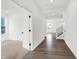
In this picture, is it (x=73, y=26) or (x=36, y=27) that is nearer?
(x=73, y=26)

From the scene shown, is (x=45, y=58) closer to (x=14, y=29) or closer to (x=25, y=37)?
(x=25, y=37)

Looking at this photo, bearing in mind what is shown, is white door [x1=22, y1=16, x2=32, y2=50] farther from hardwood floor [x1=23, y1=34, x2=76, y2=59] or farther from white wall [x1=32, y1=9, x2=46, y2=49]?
hardwood floor [x1=23, y1=34, x2=76, y2=59]

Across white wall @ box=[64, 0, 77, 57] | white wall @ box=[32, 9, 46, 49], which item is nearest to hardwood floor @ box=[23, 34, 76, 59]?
white wall @ box=[64, 0, 77, 57]

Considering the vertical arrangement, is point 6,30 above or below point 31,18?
below

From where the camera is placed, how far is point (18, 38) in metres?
8.70

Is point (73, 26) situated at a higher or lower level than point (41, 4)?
lower

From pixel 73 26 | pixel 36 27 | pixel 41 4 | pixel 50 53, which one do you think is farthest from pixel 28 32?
pixel 73 26

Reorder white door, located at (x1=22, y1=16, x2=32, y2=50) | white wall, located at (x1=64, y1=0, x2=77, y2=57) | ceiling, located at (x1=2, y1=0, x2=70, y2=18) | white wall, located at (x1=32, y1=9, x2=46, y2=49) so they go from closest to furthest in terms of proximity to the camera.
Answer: white wall, located at (x1=64, y1=0, x2=77, y2=57)
ceiling, located at (x1=2, y1=0, x2=70, y2=18)
white door, located at (x1=22, y1=16, x2=32, y2=50)
white wall, located at (x1=32, y1=9, x2=46, y2=49)

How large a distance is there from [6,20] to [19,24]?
146 cm

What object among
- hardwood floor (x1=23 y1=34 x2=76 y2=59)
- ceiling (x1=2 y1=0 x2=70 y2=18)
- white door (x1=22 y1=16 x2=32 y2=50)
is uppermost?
ceiling (x1=2 y1=0 x2=70 y2=18)

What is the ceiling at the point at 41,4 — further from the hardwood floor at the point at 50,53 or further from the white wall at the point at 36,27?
the hardwood floor at the point at 50,53

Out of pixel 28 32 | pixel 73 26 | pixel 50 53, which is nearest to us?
pixel 73 26

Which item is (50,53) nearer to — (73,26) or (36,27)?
(73,26)

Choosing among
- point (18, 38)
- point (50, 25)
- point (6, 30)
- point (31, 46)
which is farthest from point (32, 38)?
point (50, 25)
